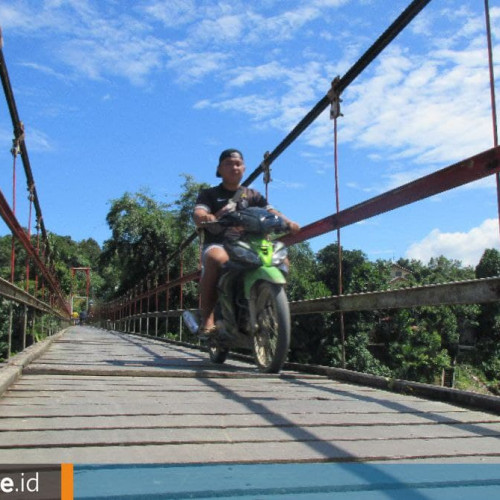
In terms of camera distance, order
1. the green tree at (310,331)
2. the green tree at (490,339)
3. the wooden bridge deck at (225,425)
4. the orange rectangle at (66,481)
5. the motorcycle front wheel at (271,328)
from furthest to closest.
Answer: the green tree at (490,339) < the green tree at (310,331) < the motorcycle front wheel at (271,328) < the wooden bridge deck at (225,425) < the orange rectangle at (66,481)

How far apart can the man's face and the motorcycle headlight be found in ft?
2.15

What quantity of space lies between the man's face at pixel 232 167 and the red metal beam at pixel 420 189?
0.61m

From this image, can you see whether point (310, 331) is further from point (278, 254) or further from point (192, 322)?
point (278, 254)

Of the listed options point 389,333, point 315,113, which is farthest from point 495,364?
point 315,113

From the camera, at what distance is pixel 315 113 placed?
417cm

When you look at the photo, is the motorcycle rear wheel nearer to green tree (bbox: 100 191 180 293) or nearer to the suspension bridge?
the suspension bridge

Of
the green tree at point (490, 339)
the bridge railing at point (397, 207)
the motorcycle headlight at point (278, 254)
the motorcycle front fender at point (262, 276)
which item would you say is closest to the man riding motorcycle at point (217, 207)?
the motorcycle headlight at point (278, 254)

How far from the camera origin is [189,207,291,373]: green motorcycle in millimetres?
3217

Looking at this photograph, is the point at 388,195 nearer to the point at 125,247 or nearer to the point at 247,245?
the point at 247,245

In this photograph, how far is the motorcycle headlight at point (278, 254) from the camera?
11.1ft

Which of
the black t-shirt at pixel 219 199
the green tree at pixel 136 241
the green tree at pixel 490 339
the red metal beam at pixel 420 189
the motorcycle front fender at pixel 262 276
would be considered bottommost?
the green tree at pixel 490 339

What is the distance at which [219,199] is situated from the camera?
155 inches

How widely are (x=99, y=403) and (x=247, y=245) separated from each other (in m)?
1.45

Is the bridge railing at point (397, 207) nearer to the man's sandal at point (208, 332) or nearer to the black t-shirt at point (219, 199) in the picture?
the black t-shirt at point (219, 199)
